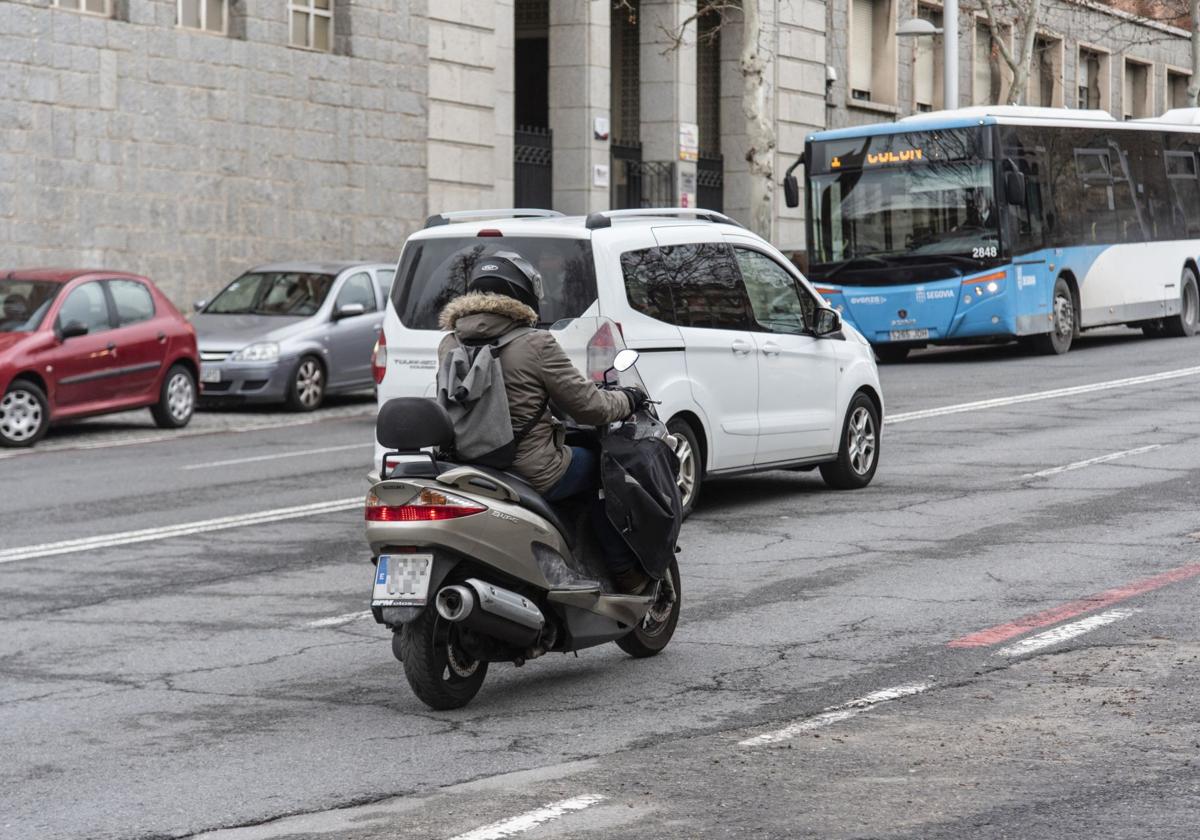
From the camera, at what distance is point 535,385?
744cm

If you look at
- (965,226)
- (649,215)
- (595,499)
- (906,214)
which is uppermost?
(906,214)

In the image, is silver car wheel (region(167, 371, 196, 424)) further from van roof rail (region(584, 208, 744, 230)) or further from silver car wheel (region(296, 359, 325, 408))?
van roof rail (region(584, 208, 744, 230))

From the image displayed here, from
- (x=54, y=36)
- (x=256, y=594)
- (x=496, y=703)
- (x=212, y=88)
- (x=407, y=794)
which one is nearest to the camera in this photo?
(x=407, y=794)

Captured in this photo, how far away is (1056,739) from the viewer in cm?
649

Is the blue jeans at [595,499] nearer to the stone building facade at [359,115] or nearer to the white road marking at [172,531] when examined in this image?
the white road marking at [172,531]

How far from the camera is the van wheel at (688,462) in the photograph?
11906 millimetres

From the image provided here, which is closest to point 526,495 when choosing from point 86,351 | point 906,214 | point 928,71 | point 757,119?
point 86,351

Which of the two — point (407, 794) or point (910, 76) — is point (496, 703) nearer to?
point (407, 794)

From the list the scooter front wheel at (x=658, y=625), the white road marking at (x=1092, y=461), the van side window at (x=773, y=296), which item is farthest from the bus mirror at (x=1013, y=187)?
the scooter front wheel at (x=658, y=625)

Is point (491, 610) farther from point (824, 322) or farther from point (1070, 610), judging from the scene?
point (824, 322)

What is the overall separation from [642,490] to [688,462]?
457cm

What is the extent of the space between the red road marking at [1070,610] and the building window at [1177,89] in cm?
5639

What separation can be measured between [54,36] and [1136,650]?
20.4 m

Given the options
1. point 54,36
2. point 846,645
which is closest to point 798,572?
point 846,645
